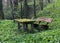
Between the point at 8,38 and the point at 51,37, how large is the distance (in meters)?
2.11

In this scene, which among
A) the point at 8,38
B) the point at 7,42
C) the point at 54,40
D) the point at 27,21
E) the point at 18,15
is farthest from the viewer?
the point at 18,15

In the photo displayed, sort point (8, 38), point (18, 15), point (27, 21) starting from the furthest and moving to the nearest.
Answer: point (18, 15) < point (27, 21) < point (8, 38)

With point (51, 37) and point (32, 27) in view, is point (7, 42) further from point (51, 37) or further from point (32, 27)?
point (32, 27)

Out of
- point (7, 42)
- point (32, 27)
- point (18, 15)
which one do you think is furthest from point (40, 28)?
point (18, 15)

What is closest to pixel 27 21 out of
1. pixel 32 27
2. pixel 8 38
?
pixel 32 27

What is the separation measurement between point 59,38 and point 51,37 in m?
0.46

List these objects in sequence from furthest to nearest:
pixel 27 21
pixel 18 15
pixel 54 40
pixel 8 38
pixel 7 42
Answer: pixel 18 15 → pixel 27 21 → pixel 8 38 → pixel 7 42 → pixel 54 40

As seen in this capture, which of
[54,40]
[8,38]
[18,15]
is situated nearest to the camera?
[54,40]

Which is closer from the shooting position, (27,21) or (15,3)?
(27,21)

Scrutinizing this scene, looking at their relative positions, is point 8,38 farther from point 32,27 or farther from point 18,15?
point 18,15

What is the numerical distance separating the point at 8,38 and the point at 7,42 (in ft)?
3.15

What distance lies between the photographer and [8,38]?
363 inches

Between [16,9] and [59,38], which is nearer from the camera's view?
[59,38]

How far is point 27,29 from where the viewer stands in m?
11.2
